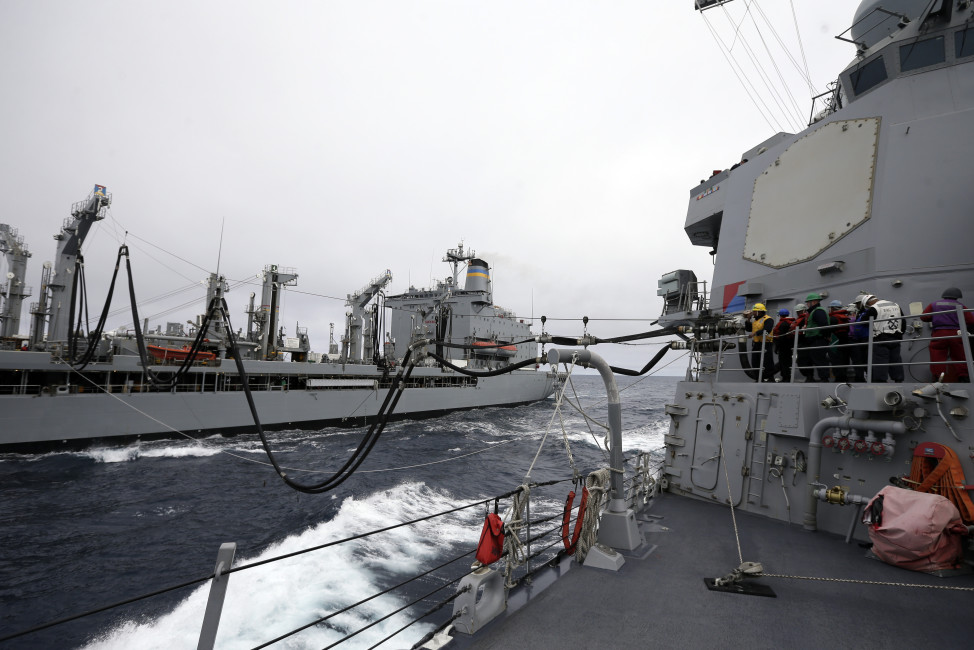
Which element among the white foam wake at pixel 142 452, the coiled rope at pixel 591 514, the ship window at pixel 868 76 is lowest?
the white foam wake at pixel 142 452

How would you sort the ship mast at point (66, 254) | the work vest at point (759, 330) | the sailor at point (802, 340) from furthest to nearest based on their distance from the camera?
the ship mast at point (66, 254) → the work vest at point (759, 330) → the sailor at point (802, 340)

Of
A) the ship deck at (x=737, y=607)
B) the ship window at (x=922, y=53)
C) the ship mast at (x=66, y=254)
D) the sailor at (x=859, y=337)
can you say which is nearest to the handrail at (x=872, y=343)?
the sailor at (x=859, y=337)

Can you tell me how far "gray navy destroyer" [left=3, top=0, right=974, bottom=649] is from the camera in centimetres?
326

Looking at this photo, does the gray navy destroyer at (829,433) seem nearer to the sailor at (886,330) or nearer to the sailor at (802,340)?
the sailor at (886,330)

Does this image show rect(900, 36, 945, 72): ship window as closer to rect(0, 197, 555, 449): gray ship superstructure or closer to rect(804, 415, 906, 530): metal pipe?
rect(804, 415, 906, 530): metal pipe

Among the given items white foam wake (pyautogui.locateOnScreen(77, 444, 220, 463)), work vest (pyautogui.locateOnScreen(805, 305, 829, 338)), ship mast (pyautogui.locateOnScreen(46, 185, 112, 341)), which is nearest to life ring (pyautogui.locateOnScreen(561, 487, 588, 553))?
work vest (pyautogui.locateOnScreen(805, 305, 829, 338))

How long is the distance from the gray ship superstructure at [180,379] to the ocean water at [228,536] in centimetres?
131

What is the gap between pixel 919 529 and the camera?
12.4 ft

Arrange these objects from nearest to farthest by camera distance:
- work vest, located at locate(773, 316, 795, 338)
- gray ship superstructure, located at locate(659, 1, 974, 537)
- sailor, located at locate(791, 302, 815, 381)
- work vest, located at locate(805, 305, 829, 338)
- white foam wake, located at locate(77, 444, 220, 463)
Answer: gray ship superstructure, located at locate(659, 1, 974, 537) < work vest, located at locate(805, 305, 829, 338) < sailor, located at locate(791, 302, 815, 381) < work vest, located at locate(773, 316, 795, 338) < white foam wake, located at locate(77, 444, 220, 463)

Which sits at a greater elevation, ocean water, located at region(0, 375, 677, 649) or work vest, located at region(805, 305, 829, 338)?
work vest, located at region(805, 305, 829, 338)

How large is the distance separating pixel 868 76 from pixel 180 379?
22957 mm

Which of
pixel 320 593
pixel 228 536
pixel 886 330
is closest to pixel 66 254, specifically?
pixel 228 536

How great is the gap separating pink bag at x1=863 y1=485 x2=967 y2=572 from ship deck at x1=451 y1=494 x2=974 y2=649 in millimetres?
128

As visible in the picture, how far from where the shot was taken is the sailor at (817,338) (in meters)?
5.40
